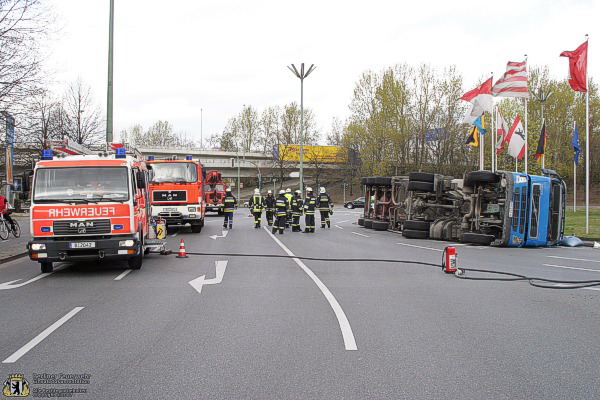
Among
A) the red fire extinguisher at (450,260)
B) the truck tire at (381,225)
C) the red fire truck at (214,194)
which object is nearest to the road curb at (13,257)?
the red fire extinguisher at (450,260)

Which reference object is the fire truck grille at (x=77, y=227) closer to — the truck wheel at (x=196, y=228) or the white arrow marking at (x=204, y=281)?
the white arrow marking at (x=204, y=281)

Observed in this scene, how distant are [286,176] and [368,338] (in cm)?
7803

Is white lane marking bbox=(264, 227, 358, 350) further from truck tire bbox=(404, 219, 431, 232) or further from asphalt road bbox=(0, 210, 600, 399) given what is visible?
truck tire bbox=(404, 219, 431, 232)

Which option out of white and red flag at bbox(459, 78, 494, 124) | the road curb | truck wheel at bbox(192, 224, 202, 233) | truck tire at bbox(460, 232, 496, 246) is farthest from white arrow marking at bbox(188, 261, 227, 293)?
white and red flag at bbox(459, 78, 494, 124)

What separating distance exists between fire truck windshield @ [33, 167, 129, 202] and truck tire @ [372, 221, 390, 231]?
55.1ft

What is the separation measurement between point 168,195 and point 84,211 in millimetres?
12484

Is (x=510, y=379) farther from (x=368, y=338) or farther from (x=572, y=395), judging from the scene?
(x=368, y=338)

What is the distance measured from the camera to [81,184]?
38.9 feet

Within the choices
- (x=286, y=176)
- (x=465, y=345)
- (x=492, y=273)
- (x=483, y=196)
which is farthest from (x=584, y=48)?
(x=286, y=176)

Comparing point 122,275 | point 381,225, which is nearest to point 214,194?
point 381,225

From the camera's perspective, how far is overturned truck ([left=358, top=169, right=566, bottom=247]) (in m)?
18.4

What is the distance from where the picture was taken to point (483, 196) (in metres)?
19.5

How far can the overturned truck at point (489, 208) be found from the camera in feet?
60.2

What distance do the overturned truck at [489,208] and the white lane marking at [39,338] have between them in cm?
1417
